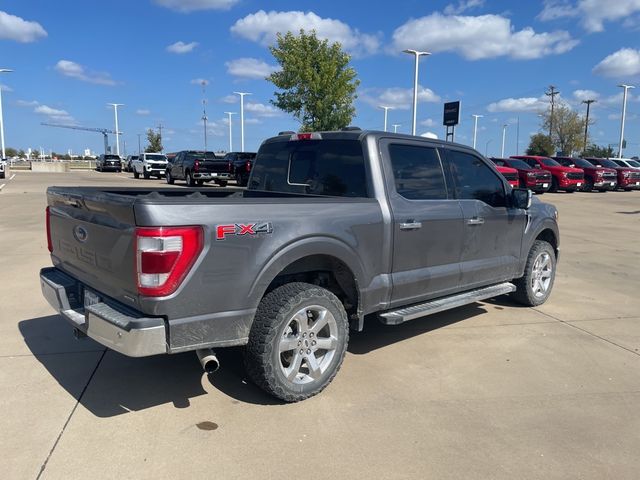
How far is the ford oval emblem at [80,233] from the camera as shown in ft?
11.5

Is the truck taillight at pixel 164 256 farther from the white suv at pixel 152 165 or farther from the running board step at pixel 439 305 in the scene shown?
the white suv at pixel 152 165

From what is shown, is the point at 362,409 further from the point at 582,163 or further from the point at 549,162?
the point at 582,163

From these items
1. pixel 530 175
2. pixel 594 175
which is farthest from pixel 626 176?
pixel 530 175

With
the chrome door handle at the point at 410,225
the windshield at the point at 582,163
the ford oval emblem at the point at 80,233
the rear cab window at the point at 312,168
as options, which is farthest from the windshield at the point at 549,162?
the ford oval emblem at the point at 80,233

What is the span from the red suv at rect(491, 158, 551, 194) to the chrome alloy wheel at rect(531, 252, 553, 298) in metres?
19.8

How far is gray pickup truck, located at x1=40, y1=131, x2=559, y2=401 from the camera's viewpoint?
9.72 ft

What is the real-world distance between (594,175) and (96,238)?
30093mm

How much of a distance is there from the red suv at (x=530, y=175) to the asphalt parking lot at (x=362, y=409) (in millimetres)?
20741

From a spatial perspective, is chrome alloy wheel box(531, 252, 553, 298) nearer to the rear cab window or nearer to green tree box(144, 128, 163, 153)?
the rear cab window

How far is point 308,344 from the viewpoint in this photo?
3.64 m

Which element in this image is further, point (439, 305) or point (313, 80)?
point (313, 80)

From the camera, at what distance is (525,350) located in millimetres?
4688

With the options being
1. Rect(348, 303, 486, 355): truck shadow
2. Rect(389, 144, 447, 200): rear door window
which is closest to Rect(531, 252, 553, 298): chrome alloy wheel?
Rect(348, 303, 486, 355): truck shadow

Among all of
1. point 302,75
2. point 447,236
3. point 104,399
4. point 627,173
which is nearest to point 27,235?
point 104,399
